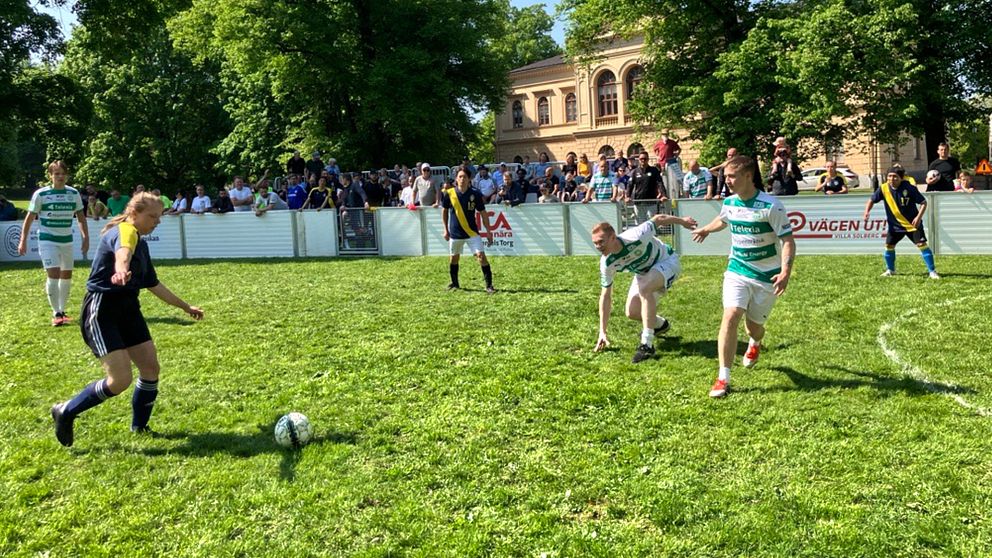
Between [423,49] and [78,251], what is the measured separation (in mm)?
17750

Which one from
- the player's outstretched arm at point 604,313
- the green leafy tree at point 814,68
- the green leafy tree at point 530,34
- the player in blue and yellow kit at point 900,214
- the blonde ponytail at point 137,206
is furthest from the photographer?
the green leafy tree at point 530,34

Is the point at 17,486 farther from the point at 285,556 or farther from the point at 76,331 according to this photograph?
the point at 76,331

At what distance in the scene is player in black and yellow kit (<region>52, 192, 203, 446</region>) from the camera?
17.8ft

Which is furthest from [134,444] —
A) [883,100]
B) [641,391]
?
[883,100]

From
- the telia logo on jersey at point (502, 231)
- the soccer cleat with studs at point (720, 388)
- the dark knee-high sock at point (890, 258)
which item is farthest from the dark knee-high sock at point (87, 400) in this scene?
the telia logo on jersey at point (502, 231)

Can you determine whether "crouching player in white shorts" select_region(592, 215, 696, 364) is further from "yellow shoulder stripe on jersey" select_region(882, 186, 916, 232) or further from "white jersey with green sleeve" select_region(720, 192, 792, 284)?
"yellow shoulder stripe on jersey" select_region(882, 186, 916, 232)

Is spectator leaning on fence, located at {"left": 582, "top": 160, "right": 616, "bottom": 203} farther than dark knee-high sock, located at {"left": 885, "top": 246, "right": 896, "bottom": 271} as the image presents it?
Yes

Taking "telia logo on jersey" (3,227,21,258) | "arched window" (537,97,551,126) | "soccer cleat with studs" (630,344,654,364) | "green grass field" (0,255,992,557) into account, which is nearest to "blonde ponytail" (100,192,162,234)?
"green grass field" (0,255,992,557)

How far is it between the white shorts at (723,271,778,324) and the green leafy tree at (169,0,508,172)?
2765 centimetres

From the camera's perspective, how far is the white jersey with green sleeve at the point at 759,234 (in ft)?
20.2

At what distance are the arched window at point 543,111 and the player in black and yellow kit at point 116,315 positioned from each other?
57.9m

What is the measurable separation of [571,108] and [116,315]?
5728 centimetres

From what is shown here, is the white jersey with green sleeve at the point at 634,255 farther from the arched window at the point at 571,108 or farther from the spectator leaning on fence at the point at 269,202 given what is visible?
the arched window at the point at 571,108

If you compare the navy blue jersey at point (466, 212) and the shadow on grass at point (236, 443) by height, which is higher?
the navy blue jersey at point (466, 212)
